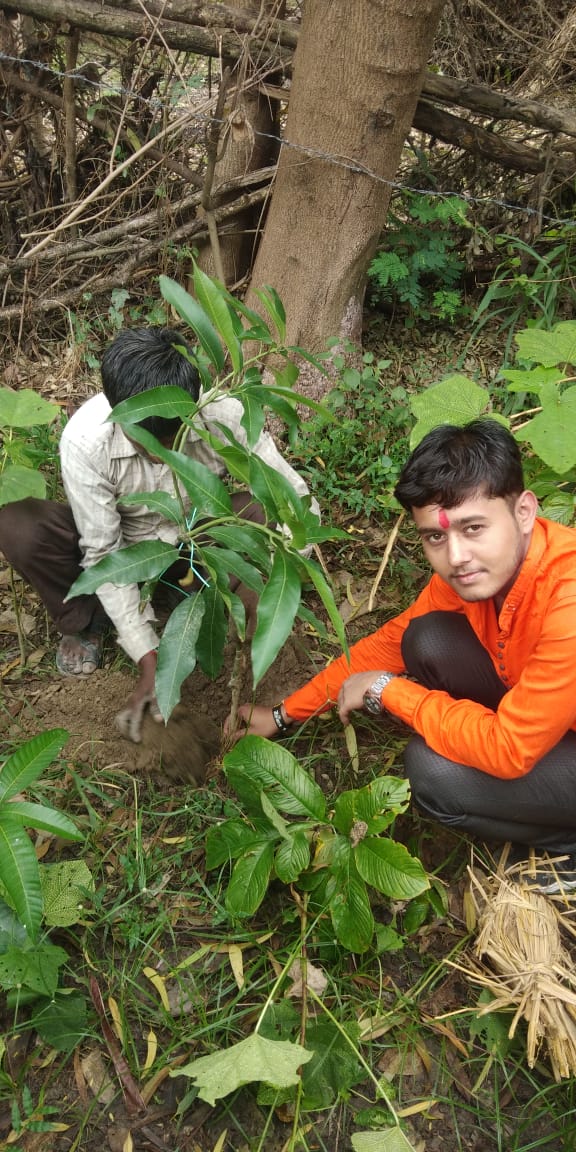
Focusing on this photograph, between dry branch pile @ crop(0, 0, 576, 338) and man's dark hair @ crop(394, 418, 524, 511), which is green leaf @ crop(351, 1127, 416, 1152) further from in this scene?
dry branch pile @ crop(0, 0, 576, 338)

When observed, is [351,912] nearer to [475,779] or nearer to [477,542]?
[475,779]

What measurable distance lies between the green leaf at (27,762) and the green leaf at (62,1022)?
18.9 inches

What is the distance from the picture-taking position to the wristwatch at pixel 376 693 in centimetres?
178

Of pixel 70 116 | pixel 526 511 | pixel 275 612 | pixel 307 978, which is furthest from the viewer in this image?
pixel 70 116

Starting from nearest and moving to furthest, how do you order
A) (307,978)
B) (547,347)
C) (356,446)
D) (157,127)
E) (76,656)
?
(307,978) < (547,347) < (76,656) < (356,446) < (157,127)

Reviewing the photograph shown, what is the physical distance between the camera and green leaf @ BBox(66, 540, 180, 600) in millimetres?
1303

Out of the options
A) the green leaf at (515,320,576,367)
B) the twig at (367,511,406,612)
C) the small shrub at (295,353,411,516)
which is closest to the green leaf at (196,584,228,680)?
the twig at (367,511,406,612)

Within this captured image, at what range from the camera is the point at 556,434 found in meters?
1.93

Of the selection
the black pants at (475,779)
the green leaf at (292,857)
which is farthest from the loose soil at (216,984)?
the green leaf at (292,857)

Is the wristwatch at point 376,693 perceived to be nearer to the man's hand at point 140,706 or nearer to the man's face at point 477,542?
the man's face at point 477,542

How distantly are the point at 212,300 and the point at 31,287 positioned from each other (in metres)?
2.06

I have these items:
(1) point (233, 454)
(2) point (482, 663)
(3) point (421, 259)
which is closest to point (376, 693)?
(2) point (482, 663)

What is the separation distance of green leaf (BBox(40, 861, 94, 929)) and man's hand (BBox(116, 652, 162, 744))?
354 mm

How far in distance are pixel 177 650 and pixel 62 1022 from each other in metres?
0.83
